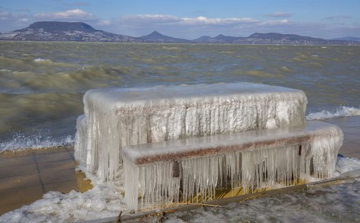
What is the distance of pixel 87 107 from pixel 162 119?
3.53 ft

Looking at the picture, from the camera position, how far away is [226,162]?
3912 millimetres

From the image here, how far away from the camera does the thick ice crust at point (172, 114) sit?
388 cm

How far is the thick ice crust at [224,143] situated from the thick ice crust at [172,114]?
16 cm

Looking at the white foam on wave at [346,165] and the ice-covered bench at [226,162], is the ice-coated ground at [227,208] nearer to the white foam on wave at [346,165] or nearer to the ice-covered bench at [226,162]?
the ice-covered bench at [226,162]

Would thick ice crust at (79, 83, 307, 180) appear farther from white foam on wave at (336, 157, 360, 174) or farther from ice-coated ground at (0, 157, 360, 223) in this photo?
white foam on wave at (336, 157, 360, 174)

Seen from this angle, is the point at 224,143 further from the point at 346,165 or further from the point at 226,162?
the point at 346,165

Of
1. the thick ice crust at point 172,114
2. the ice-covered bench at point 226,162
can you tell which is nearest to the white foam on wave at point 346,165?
the ice-covered bench at point 226,162

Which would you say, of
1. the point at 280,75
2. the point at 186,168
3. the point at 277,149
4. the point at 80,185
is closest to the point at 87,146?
the point at 80,185

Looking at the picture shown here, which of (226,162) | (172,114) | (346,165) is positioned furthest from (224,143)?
(346,165)

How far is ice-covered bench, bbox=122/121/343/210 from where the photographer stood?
3555 millimetres

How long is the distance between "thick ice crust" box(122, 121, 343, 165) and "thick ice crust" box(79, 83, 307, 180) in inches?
6.2

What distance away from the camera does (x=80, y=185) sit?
4.47 m

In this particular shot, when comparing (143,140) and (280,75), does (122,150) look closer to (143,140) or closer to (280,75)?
(143,140)

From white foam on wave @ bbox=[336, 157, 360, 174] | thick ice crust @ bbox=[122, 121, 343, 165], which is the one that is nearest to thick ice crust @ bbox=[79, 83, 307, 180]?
thick ice crust @ bbox=[122, 121, 343, 165]
